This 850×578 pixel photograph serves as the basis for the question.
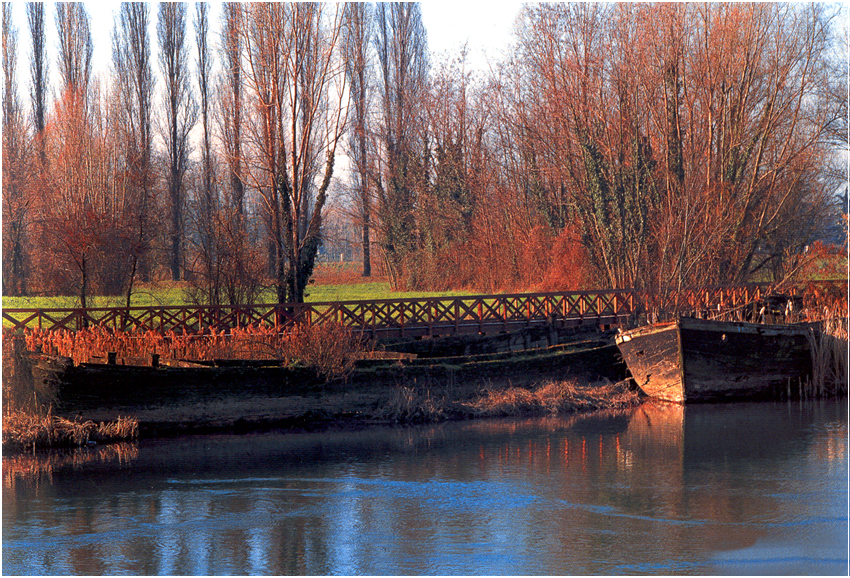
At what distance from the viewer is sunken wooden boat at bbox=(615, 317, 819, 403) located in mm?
15469

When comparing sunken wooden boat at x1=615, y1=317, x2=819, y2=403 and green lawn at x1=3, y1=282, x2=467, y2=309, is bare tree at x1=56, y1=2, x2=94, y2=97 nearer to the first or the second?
green lawn at x1=3, y1=282, x2=467, y2=309

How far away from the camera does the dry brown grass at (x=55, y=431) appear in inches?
488

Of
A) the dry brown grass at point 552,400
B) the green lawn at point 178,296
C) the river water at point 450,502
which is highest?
the green lawn at point 178,296

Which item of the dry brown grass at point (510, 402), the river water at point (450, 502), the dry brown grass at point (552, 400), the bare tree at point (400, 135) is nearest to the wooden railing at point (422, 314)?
the dry brown grass at point (510, 402)

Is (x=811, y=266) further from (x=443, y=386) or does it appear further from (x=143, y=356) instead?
(x=143, y=356)

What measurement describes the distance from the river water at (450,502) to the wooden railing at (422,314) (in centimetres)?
523

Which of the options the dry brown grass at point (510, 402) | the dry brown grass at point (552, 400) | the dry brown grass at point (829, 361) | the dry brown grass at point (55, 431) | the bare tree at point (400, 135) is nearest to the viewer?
the dry brown grass at point (55, 431)

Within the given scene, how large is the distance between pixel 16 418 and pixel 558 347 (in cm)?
972

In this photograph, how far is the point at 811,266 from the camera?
25125 millimetres

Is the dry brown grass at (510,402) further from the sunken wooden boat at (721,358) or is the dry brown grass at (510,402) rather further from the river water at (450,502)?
the sunken wooden boat at (721,358)

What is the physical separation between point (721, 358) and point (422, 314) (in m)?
7.34

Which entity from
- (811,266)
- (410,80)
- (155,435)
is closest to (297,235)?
(155,435)

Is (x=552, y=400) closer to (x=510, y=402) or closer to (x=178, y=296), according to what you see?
(x=510, y=402)

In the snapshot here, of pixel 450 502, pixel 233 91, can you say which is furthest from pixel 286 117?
pixel 450 502
